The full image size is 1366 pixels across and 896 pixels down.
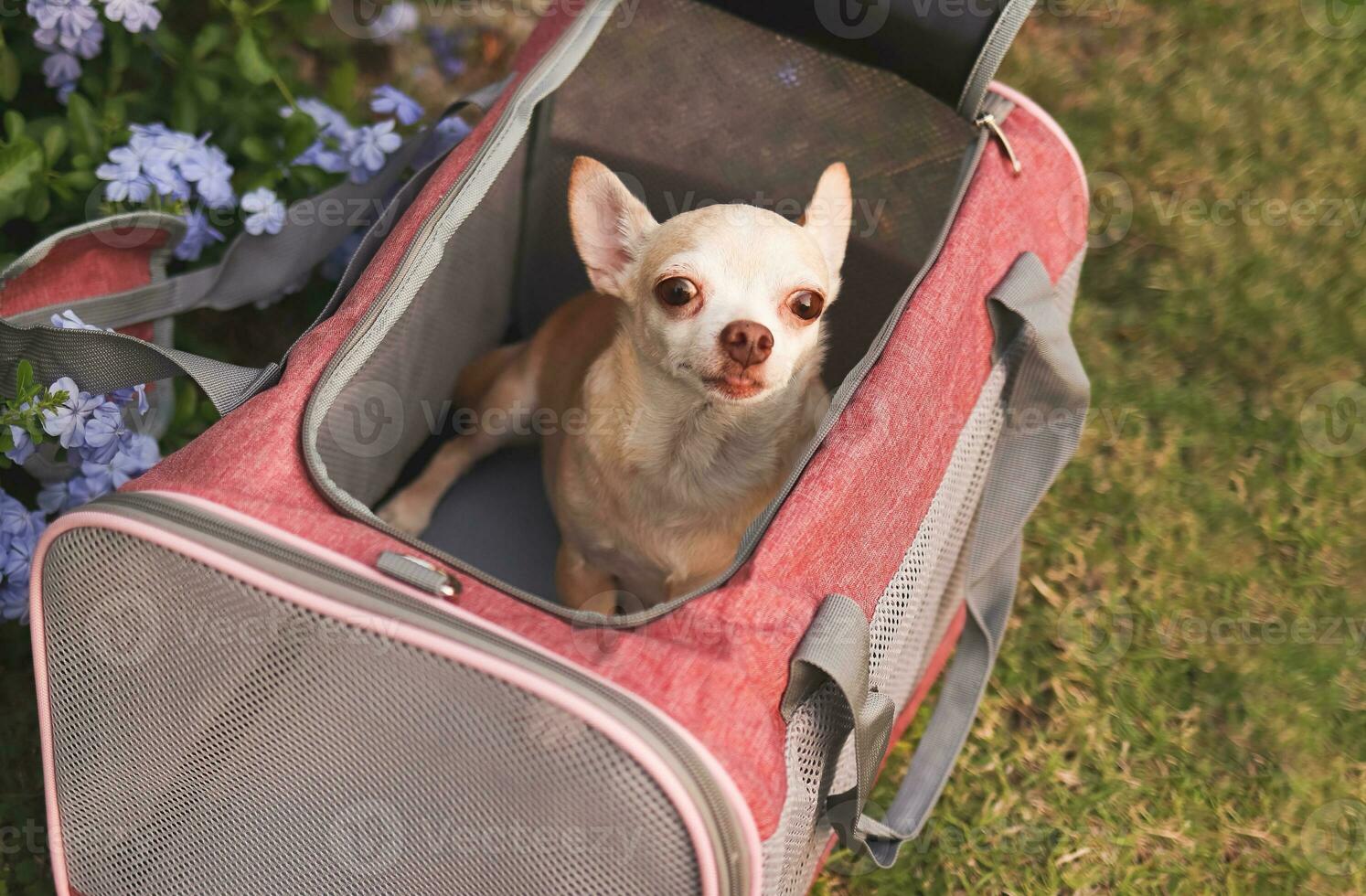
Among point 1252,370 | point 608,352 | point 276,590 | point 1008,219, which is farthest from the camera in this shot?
point 1252,370

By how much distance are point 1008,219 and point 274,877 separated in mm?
1626

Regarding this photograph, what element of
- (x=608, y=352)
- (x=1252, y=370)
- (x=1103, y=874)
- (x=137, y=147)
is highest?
(x=137, y=147)

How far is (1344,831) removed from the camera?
2436 mm

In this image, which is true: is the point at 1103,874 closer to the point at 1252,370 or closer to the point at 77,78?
the point at 1252,370

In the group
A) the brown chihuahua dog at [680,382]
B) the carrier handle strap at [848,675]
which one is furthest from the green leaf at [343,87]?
the carrier handle strap at [848,675]

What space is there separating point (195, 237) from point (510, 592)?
52.9 inches

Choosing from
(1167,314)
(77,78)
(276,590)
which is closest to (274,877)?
(276,590)

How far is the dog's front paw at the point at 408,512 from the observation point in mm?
2650

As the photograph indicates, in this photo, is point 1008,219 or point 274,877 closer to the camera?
point 274,877

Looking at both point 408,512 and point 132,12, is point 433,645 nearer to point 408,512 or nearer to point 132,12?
point 408,512

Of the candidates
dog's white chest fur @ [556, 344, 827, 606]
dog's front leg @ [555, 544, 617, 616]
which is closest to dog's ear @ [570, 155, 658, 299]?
dog's white chest fur @ [556, 344, 827, 606]

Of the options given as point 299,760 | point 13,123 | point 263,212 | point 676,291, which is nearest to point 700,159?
point 676,291

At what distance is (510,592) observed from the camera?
1486mm

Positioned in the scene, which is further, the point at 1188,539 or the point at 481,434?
the point at 1188,539
